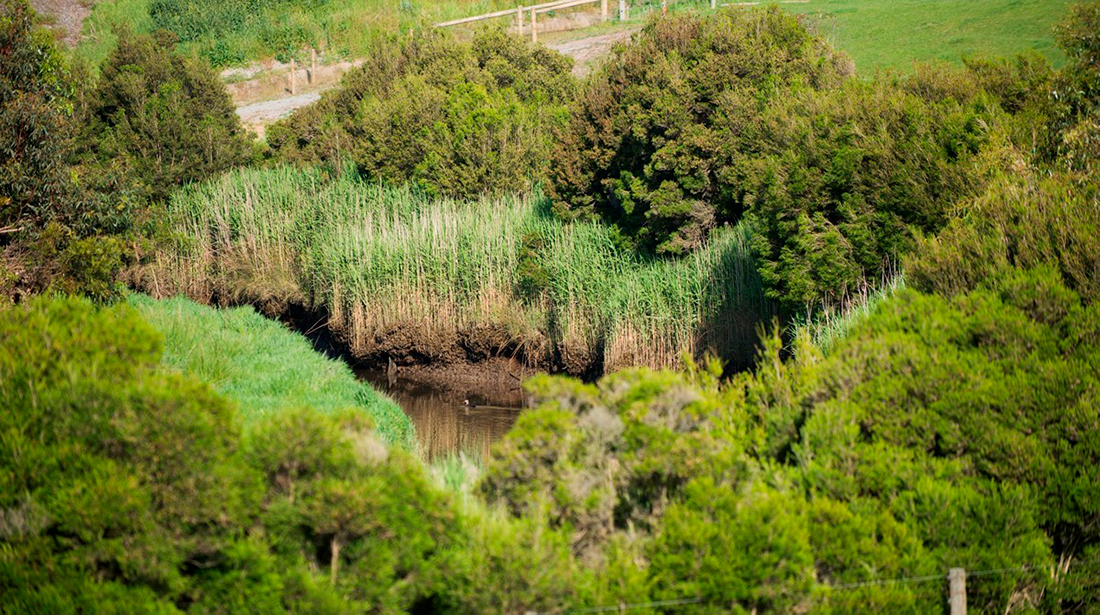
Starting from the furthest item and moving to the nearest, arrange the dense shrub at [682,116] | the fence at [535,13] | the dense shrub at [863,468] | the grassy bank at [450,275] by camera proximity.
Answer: the fence at [535,13] → the dense shrub at [682,116] → the grassy bank at [450,275] → the dense shrub at [863,468]

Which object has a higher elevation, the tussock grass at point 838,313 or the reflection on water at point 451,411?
the tussock grass at point 838,313

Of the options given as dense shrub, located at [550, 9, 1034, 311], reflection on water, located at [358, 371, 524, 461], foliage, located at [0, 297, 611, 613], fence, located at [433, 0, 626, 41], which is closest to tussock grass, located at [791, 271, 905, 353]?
dense shrub, located at [550, 9, 1034, 311]

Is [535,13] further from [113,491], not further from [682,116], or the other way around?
[113,491]

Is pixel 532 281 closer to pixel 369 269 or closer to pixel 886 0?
pixel 369 269

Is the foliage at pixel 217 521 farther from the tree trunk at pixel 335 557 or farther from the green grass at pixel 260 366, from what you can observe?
the green grass at pixel 260 366

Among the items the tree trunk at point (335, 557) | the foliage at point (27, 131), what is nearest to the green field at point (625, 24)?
the foliage at point (27, 131)
